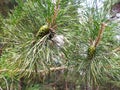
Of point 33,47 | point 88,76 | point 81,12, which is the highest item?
point 81,12

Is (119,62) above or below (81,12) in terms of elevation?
below

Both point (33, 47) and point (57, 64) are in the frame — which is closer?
point (33, 47)

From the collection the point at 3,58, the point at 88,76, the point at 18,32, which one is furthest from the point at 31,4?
the point at 88,76

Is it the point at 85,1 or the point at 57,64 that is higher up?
the point at 85,1

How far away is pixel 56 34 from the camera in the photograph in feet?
3.63

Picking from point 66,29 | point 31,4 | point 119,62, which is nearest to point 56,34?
point 66,29

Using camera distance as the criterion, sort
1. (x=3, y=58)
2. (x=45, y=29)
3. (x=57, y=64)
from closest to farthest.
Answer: (x=45, y=29), (x=3, y=58), (x=57, y=64)

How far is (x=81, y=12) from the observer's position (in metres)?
1.17

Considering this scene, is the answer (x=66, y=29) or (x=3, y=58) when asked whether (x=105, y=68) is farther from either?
(x=3, y=58)

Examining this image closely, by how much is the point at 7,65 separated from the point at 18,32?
14 cm

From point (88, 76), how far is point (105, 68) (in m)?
0.07

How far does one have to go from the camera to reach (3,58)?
3.89ft

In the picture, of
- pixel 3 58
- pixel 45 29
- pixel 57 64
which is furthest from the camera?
pixel 57 64

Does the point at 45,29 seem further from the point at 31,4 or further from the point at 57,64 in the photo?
the point at 57,64
